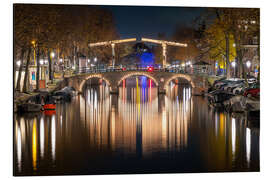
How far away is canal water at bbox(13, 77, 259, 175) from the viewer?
17594 millimetres

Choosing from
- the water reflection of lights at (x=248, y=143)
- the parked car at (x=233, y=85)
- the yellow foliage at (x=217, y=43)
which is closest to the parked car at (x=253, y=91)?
the parked car at (x=233, y=85)

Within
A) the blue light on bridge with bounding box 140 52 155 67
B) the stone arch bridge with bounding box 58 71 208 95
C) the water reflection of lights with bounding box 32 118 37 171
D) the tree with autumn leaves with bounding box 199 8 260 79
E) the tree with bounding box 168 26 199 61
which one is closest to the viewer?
the water reflection of lights with bounding box 32 118 37 171

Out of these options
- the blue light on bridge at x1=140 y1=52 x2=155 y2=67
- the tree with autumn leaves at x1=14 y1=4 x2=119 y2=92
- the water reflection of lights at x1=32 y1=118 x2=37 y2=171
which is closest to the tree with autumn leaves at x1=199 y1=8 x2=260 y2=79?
the water reflection of lights at x1=32 y1=118 x2=37 y2=171

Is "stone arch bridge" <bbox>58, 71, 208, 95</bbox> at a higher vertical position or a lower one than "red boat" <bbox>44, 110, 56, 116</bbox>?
higher

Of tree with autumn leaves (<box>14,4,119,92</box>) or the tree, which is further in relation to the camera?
the tree

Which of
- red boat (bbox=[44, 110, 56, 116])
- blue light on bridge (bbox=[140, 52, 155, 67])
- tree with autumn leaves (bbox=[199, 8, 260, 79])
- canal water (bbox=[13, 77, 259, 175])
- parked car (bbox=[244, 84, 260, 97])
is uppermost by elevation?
blue light on bridge (bbox=[140, 52, 155, 67])

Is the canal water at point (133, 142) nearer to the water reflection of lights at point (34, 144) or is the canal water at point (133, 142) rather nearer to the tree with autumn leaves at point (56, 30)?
the water reflection of lights at point (34, 144)

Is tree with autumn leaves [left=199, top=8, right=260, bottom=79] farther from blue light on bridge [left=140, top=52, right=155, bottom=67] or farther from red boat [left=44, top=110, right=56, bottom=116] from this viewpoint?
blue light on bridge [left=140, top=52, right=155, bottom=67]

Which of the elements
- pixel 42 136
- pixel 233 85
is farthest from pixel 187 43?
pixel 42 136

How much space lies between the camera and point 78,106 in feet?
130

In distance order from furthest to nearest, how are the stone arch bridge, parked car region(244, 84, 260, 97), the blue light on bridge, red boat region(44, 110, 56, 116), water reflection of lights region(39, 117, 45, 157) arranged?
the blue light on bridge → the stone arch bridge → red boat region(44, 110, 56, 116) → parked car region(244, 84, 260, 97) → water reflection of lights region(39, 117, 45, 157)

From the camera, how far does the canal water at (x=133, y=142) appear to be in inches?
693
